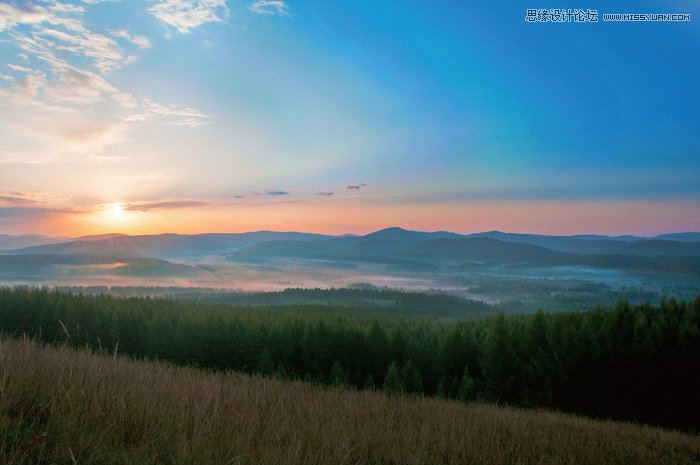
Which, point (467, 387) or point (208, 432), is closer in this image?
point (208, 432)

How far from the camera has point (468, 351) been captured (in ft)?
184

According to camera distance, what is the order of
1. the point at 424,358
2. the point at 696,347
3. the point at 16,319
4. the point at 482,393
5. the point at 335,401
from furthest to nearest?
the point at 16,319 < the point at 424,358 < the point at 482,393 < the point at 696,347 < the point at 335,401

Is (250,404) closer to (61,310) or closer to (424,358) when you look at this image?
(424,358)

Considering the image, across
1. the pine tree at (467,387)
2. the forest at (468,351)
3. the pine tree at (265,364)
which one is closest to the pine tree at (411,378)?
the forest at (468,351)

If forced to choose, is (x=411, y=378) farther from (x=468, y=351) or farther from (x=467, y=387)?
(x=468, y=351)

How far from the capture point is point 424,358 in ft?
196

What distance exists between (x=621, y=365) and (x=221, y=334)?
149 feet

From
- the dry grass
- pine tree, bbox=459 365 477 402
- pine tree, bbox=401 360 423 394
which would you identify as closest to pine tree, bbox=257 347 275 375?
pine tree, bbox=401 360 423 394

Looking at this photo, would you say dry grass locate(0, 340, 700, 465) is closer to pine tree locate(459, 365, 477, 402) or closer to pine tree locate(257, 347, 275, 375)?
pine tree locate(459, 365, 477, 402)

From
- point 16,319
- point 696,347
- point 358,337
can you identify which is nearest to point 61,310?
point 16,319

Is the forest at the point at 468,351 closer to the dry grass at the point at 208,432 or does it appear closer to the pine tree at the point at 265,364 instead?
the pine tree at the point at 265,364

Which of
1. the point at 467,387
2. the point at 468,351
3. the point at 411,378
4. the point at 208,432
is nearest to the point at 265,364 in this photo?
the point at 411,378

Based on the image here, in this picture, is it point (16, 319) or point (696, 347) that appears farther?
point (16, 319)

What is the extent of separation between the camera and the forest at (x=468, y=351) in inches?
1711
